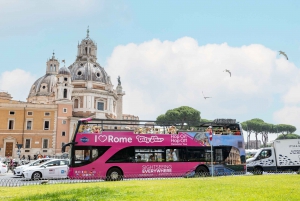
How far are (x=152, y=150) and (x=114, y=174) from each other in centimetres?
303

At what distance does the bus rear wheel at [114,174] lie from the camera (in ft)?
60.6

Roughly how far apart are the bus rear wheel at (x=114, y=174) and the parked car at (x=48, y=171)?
13.4ft

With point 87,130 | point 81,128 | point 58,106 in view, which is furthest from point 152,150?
point 58,106

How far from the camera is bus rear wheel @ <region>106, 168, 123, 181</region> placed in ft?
60.6

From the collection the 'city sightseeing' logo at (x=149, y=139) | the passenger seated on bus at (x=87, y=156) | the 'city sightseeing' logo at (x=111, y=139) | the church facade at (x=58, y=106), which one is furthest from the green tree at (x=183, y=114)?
the passenger seated on bus at (x=87, y=156)

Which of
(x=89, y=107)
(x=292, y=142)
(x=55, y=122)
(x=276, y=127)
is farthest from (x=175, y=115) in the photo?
(x=292, y=142)

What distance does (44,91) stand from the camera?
81000mm

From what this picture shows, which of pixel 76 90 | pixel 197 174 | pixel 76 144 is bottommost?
pixel 197 174

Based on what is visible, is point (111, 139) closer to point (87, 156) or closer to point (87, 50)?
point (87, 156)

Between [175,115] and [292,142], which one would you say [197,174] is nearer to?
[292,142]

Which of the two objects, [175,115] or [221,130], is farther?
[175,115]

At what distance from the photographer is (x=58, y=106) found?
6316 centimetres

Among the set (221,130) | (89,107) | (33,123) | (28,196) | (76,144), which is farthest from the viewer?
(89,107)

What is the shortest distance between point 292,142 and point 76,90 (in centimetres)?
6124
